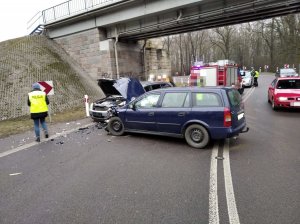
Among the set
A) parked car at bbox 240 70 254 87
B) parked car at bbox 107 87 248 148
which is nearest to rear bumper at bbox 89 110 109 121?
parked car at bbox 107 87 248 148

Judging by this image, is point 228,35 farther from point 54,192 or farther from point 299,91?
point 54,192

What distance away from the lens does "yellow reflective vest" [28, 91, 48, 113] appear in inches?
308

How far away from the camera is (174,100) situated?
6.97 m

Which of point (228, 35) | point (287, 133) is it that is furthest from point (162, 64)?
point (228, 35)

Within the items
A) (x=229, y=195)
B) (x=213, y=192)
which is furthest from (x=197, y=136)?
(x=229, y=195)

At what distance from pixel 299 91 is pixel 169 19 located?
31.2 feet

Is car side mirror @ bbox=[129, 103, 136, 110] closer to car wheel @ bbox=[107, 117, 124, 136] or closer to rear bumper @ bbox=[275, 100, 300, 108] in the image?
car wheel @ bbox=[107, 117, 124, 136]

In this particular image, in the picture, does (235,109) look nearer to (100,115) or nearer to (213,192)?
(213,192)

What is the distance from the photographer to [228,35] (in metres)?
64.4

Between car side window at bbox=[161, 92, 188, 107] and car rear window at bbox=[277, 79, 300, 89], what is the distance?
725 centimetres

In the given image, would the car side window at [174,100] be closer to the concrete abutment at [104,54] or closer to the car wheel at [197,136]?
the car wheel at [197,136]

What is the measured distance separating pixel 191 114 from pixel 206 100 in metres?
0.52

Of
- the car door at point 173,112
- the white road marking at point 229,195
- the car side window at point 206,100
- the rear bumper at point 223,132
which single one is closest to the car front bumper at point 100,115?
the car door at point 173,112

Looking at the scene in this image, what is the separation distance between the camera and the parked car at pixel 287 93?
11.0 meters
